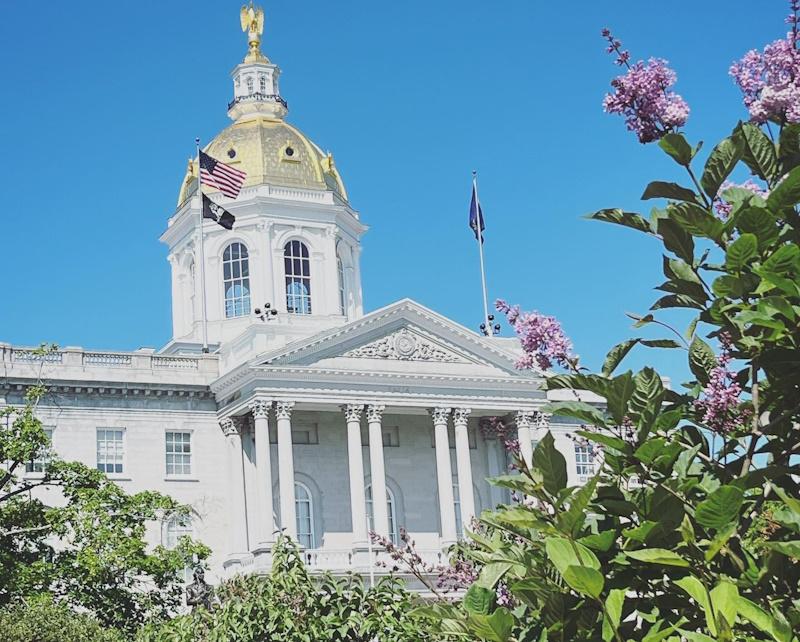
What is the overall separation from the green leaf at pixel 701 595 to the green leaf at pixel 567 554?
482 mm

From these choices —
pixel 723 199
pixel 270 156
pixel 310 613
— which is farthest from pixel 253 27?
pixel 723 199

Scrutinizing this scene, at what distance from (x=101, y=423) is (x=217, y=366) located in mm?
5248

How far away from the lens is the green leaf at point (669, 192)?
817 cm

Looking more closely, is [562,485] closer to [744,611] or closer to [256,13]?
[744,611]

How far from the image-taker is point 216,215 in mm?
56000

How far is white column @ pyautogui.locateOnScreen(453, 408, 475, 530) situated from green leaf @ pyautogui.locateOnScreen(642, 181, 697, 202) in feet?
148

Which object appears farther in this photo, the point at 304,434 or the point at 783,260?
the point at 304,434

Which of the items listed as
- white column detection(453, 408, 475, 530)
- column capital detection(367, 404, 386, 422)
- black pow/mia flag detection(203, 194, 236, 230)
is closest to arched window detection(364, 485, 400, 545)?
white column detection(453, 408, 475, 530)

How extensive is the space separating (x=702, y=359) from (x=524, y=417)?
46.3m

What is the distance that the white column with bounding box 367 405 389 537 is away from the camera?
50.3 m

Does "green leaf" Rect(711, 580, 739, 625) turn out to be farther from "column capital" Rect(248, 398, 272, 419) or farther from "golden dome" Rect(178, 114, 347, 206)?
"golden dome" Rect(178, 114, 347, 206)

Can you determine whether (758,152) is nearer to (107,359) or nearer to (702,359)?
(702,359)

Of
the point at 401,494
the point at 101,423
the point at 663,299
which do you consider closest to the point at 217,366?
Answer: the point at 101,423

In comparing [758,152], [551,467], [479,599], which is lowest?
[479,599]
